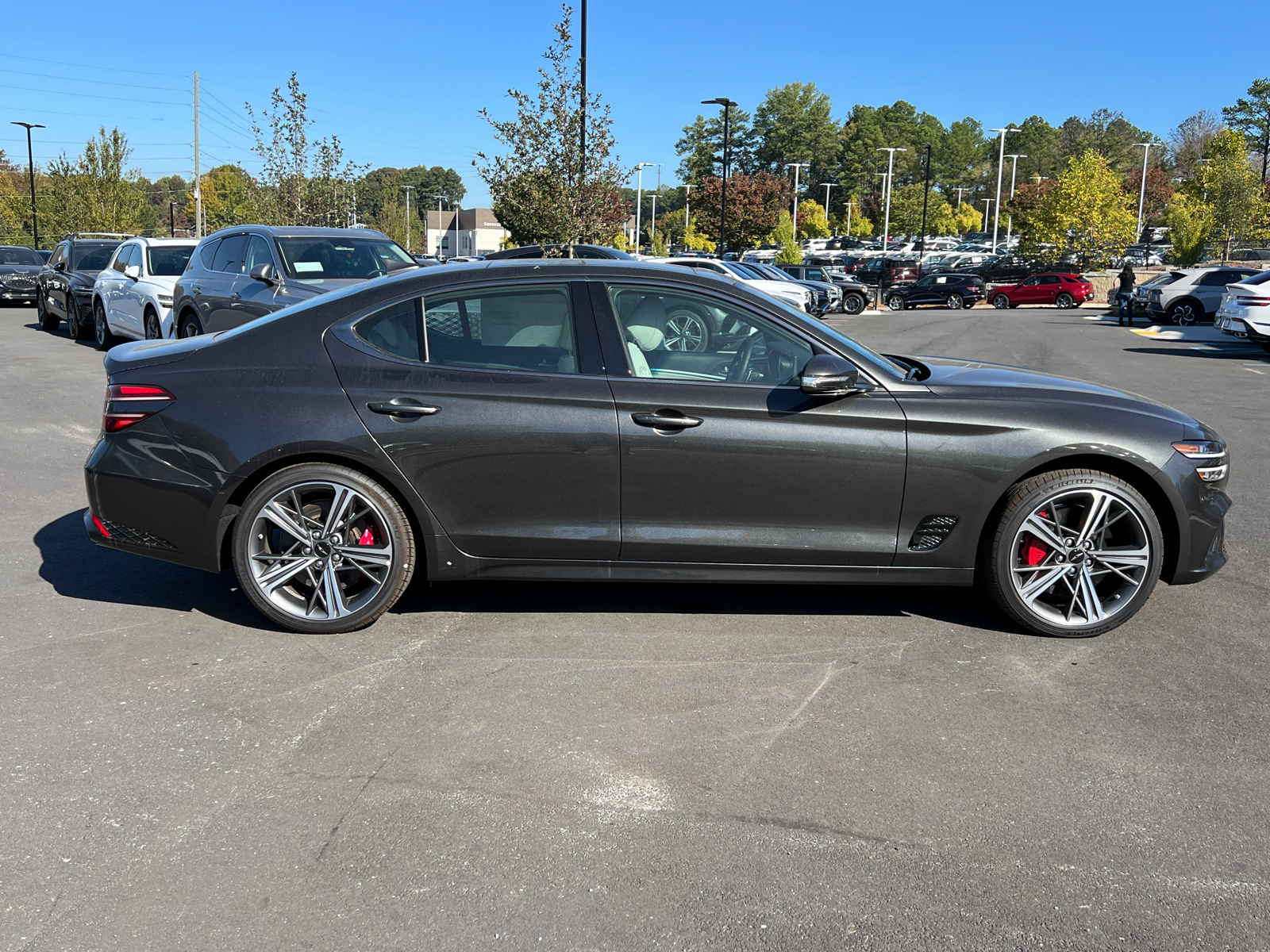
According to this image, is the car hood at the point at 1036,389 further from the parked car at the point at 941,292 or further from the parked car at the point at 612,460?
the parked car at the point at 941,292

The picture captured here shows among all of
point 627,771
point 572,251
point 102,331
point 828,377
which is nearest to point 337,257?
point 572,251

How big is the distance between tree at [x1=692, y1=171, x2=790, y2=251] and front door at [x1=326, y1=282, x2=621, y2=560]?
70.6 m

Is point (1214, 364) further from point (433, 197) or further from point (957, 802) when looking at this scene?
point (433, 197)

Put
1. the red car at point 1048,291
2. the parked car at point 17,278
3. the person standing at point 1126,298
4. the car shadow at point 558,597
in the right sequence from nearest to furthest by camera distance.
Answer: the car shadow at point 558,597 → the parked car at point 17,278 → the person standing at point 1126,298 → the red car at point 1048,291

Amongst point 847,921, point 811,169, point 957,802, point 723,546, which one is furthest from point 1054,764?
point 811,169

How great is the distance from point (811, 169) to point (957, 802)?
14854 cm

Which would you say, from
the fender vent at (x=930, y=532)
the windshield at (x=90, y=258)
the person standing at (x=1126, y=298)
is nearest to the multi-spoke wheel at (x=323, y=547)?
the fender vent at (x=930, y=532)

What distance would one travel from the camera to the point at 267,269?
36.9 ft

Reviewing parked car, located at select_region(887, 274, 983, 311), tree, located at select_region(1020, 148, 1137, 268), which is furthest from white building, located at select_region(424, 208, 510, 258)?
parked car, located at select_region(887, 274, 983, 311)

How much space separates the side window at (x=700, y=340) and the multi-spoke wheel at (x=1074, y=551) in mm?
1177

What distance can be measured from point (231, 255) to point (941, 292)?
121ft

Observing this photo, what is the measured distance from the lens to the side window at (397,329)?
4.77m

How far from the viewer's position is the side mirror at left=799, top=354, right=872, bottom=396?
4465 mm

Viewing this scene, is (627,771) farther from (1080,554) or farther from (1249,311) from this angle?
(1249,311)
